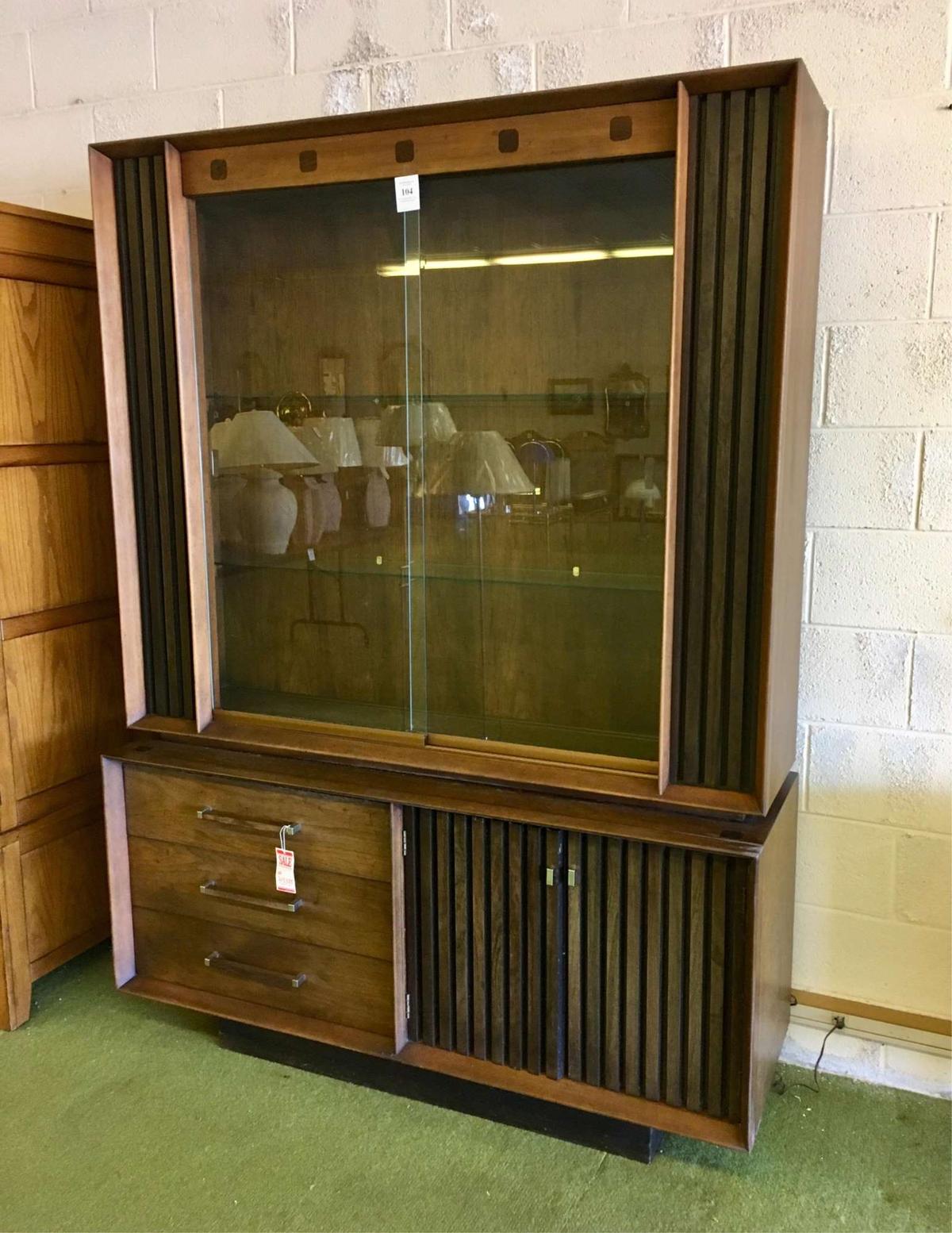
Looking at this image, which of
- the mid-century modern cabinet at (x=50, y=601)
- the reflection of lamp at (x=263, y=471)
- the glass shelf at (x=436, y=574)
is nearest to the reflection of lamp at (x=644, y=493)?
the glass shelf at (x=436, y=574)

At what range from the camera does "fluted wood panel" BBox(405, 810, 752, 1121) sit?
1591 millimetres

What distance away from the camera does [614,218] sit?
169 centimetres

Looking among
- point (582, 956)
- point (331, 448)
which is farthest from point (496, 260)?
point (582, 956)

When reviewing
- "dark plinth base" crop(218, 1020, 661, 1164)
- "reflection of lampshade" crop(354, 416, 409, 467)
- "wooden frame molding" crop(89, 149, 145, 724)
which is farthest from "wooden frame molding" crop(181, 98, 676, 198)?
"dark plinth base" crop(218, 1020, 661, 1164)

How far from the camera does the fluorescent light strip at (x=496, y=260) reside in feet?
5.75

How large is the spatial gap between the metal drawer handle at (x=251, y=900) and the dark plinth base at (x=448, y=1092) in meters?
0.27

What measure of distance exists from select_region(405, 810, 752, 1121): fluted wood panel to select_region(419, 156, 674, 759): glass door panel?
19cm

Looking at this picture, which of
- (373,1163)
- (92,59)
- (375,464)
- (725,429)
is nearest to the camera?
(725,429)

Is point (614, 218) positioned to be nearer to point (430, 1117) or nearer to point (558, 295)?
point (558, 295)

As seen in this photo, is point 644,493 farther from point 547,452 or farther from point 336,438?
point 336,438

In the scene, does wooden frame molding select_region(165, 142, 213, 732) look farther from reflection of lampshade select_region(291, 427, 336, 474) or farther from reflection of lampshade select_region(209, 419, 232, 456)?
reflection of lampshade select_region(291, 427, 336, 474)

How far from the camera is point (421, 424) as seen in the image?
188cm

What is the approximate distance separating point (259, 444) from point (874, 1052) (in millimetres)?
1662

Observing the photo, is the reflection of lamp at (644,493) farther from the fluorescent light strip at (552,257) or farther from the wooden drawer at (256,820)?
the wooden drawer at (256,820)
